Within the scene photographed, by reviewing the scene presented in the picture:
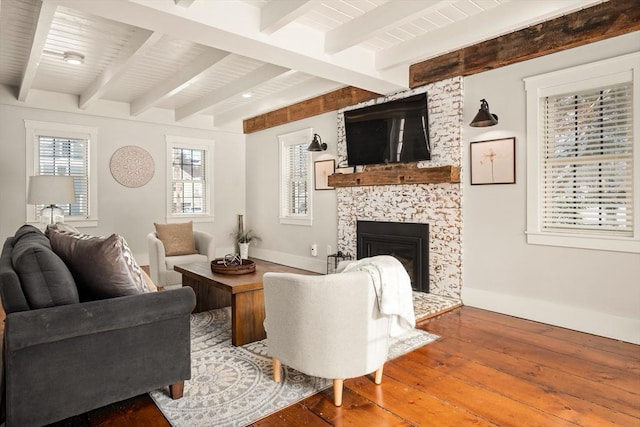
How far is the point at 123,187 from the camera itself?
6348mm

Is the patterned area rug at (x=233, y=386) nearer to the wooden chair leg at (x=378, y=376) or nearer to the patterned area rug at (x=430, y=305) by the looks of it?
the wooden chair leg at (x=378, y=376)

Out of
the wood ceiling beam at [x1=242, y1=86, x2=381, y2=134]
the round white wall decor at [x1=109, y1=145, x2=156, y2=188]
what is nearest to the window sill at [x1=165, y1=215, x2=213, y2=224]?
the round white wall decor at [x1=109, y1=145, x2=156, y2=188]

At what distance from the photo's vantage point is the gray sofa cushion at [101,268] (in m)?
2.03

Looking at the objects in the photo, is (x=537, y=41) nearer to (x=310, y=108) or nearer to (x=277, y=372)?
(x=310, y=108)

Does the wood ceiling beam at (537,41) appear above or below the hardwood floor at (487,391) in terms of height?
above

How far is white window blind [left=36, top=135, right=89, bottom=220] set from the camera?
572cm

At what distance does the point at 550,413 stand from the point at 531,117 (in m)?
2.62

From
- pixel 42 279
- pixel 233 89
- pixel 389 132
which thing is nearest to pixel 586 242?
pixel 389 132

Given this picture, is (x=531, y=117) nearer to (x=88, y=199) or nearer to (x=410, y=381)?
(x=410, y=381)

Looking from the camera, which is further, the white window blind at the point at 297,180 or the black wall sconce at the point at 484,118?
the white window blind at the point at 297,180

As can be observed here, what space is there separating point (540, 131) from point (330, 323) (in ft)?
9.37

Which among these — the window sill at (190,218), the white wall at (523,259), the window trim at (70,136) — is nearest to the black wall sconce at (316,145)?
the white wall at (523,259)

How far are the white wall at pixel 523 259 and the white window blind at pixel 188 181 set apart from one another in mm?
4925

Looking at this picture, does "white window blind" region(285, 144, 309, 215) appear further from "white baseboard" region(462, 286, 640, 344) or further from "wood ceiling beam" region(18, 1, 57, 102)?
"wood ceiling beam" region(18, 1, 57, 102)
